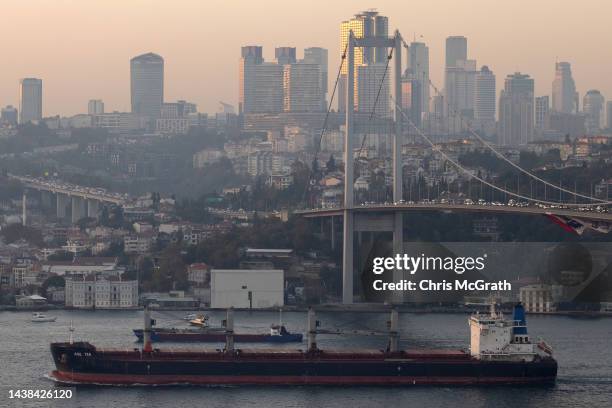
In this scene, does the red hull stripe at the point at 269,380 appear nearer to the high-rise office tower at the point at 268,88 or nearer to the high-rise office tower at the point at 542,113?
the high-rise office tower at the point at 542,113

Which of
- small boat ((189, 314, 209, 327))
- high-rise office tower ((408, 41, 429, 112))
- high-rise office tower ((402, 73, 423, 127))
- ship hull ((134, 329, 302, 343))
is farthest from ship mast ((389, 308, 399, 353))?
high-rise office tower ((408, 41, 429, 112))

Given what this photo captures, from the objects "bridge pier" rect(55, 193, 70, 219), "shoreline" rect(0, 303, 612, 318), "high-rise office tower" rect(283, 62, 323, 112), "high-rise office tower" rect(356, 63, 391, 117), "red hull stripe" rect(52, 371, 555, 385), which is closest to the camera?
"red hull stripe" rect(52, 371, 555, 385)

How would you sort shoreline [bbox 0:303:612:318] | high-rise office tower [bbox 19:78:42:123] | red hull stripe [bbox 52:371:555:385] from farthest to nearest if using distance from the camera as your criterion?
high-rise office tower [bbox 19:78:42:123]
shoreline [bbox 0:303:612:318]
red hull stripe [bbox 52:371:555:385]

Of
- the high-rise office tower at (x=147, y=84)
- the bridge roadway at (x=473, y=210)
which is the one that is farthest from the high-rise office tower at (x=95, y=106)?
the bridge roadway at (x=473, y=210)

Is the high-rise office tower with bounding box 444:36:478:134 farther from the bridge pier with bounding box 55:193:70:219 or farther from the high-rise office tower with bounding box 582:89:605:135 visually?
the bridge pier with bounding box 55:193:70:219

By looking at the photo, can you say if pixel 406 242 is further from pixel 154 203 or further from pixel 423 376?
pixel 154 203

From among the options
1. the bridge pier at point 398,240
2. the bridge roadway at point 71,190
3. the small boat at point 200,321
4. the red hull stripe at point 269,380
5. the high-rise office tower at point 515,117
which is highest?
the high-rise office tower at point 515,117

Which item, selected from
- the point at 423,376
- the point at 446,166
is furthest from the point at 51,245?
the point at 423,376
